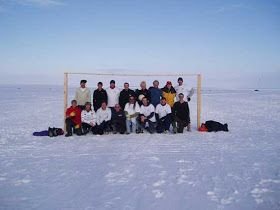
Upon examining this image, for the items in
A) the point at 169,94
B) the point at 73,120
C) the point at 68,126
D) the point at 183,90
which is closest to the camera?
the point at 68,126

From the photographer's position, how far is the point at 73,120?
396 inches

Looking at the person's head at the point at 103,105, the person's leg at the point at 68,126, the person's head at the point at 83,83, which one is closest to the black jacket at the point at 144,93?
the person's head at the point at 103,105

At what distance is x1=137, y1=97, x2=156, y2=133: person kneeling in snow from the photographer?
10508 mm

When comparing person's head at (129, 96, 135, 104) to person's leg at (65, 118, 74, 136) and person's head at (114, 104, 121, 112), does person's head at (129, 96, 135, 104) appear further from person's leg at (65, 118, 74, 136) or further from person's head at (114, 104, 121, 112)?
person's leg at (65, 118, 74, 136)

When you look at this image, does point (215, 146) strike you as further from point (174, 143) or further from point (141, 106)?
point (141, 106)

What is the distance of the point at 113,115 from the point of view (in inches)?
410

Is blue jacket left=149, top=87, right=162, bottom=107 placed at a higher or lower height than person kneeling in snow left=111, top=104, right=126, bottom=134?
higher

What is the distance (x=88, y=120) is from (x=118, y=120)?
90cm

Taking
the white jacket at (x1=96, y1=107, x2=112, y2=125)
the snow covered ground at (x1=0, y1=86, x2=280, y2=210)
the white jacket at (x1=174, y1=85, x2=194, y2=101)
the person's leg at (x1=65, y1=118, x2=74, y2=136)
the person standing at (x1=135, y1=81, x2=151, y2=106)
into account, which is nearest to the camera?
the snow covered ground at (x1=0, y1=86, x2=280, y2=210)

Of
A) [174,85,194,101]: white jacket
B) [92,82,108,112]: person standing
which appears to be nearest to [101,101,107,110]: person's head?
[92,82,108,112]: person standing

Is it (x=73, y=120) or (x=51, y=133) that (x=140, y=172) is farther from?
(x=73, y=120)

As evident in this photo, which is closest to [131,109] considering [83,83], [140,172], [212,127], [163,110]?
[163,110]

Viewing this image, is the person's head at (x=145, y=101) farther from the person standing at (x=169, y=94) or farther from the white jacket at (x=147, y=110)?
the person standing at (x=169, y=94)

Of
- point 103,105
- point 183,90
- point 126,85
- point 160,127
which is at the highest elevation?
point 126,85
